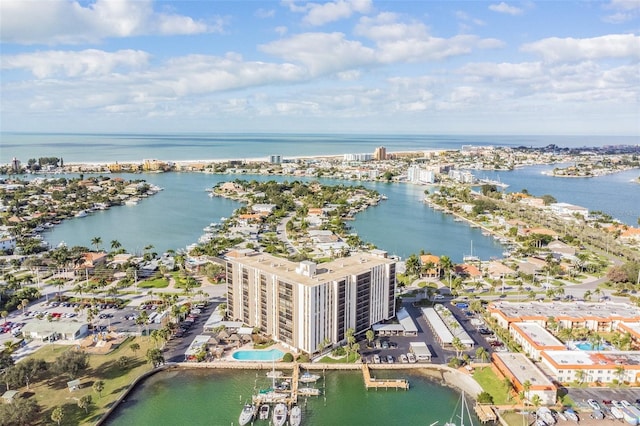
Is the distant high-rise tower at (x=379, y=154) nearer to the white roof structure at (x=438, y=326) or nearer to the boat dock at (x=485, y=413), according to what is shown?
the white roof structure at (x=438, y=326)

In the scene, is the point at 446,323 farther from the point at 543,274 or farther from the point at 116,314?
the point at 116,314

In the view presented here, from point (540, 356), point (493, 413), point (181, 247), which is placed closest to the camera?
point (493, 413)

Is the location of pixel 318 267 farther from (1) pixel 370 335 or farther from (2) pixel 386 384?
(2) pixel 386 384

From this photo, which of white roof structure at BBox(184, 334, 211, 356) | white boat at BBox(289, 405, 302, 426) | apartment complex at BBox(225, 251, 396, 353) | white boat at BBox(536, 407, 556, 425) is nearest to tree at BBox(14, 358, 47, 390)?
white roof structure at BBox(184, 334, 211, 356)

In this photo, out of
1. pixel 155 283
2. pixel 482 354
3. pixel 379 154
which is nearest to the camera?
pixel 482 354

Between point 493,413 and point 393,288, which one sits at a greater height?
point 393,288

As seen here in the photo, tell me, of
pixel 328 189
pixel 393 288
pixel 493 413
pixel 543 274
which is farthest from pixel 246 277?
pixel 328 189

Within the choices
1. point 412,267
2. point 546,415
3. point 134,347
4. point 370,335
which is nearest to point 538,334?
point 546,415
